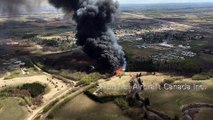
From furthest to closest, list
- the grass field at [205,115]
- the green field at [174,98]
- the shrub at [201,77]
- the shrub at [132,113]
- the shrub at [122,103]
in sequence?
the shrub at [201,77] < the shrub at [122,103] < the green field at [174,98] < the shrub at [132,113] < the grass field at [205,115]

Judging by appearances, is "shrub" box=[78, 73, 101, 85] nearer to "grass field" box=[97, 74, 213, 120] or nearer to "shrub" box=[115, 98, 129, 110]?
"grass field" box=[97, 74, 213, 120]

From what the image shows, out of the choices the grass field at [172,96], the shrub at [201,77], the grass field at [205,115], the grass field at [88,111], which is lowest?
the grass field at [88,111]

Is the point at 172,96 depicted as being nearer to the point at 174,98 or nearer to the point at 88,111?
the point at 174,98

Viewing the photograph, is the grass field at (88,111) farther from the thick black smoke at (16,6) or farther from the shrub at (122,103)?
the thick black smoke at (16,6)

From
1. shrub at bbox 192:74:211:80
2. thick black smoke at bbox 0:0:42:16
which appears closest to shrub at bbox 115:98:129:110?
shrub at bbox 192:74:211:80

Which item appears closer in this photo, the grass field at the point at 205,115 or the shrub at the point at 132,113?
the grass field at the point at 205,115

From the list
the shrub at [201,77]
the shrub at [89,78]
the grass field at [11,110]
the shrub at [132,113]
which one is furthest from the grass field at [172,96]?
the grass field at [11,110]

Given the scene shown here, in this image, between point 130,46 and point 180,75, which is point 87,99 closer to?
point 180,75
